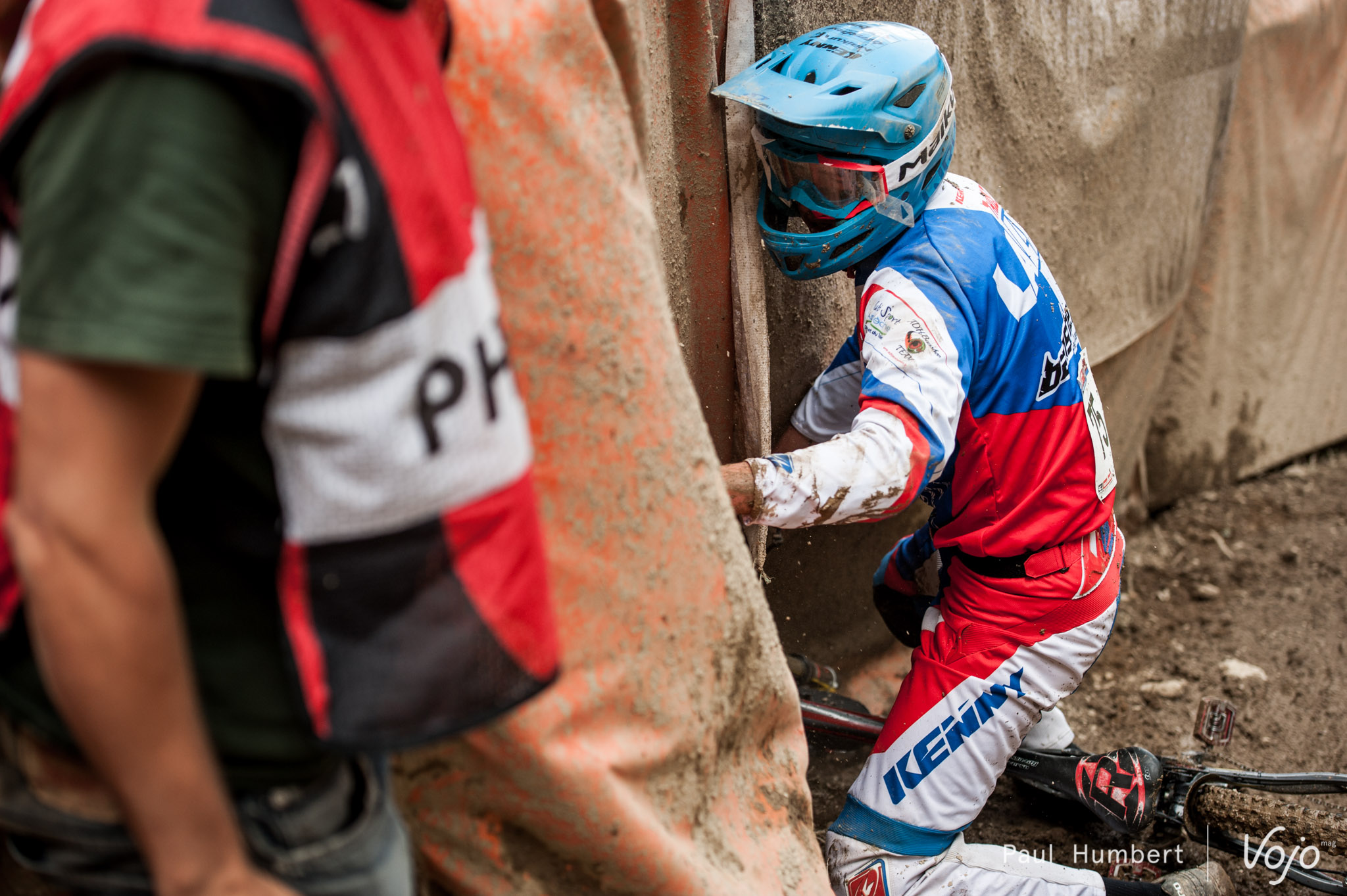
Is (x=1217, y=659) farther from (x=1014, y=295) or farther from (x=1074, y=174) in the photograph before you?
(x=1014, y=295)

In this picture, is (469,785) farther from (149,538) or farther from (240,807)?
(149,538)

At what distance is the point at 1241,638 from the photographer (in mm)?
4238

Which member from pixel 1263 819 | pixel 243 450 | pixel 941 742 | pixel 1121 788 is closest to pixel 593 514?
pixel 243 450

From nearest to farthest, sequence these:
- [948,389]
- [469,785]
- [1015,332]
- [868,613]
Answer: [469,785], [948,389], [1015,332], [868,613]

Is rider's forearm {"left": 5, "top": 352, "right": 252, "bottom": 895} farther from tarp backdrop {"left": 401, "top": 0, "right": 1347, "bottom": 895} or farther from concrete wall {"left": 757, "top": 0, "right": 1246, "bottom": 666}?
concrete wall {"left": 757, "top": 0, "right": 1246, "bottom": 666}

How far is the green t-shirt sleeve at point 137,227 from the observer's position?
2.42 feet

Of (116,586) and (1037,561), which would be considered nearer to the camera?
(116,586)

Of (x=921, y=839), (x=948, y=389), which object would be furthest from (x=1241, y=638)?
(x=948, y=389)

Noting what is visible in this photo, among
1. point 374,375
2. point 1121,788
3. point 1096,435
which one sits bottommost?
point 1121,788

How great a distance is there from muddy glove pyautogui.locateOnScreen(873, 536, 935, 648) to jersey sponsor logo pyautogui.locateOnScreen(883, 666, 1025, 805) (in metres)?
0.50

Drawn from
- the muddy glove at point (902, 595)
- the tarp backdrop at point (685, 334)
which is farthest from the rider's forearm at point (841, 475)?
the muddy glove at point (902, 595)

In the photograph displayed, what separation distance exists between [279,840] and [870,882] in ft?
5.87

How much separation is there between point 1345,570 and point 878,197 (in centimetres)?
373

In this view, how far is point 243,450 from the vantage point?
924 mm
